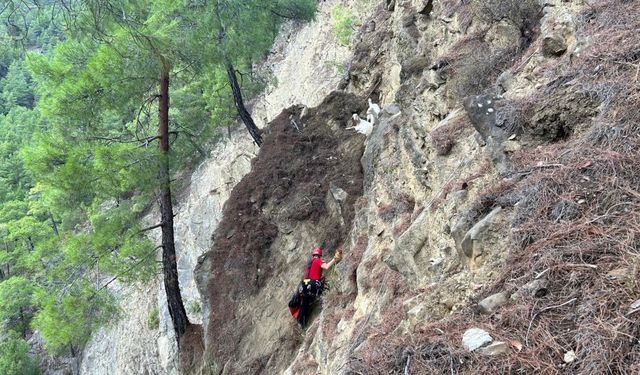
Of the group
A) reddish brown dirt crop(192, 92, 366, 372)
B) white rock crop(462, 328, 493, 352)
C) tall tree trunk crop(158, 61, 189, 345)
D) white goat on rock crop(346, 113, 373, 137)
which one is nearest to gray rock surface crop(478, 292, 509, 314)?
white rock crop(462, 328, 493, 352)

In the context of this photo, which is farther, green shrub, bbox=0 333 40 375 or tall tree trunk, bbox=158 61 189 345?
green shrub, bbox=0 333 40 375

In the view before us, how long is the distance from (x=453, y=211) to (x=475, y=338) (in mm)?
2182

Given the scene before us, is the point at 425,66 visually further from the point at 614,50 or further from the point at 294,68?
the point at 294,68

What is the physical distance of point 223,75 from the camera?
14.6m

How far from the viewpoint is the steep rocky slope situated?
291cm

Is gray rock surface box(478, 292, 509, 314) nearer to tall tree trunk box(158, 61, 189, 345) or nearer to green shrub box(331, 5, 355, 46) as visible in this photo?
tall tree trunk box(158, 61, 189, 345)

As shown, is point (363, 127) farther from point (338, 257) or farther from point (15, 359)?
point (15, 359)

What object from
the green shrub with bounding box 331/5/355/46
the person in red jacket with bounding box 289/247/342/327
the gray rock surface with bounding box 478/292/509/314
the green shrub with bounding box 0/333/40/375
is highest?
the green shrub with bounding box 331/5/355/46

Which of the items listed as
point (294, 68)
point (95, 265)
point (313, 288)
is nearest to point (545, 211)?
point (313, 288)

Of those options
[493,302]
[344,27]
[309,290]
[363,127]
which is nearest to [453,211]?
[493,302]

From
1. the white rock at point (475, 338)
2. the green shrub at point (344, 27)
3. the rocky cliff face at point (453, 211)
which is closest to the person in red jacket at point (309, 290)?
the rocky cliff face at point (453, 211)

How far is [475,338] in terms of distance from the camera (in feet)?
9.85

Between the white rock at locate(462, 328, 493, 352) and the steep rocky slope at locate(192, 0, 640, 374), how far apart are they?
13 millimetres

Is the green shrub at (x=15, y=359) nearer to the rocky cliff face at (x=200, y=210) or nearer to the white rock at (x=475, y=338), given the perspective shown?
the rocky cliff face at (x=200, y=210)
